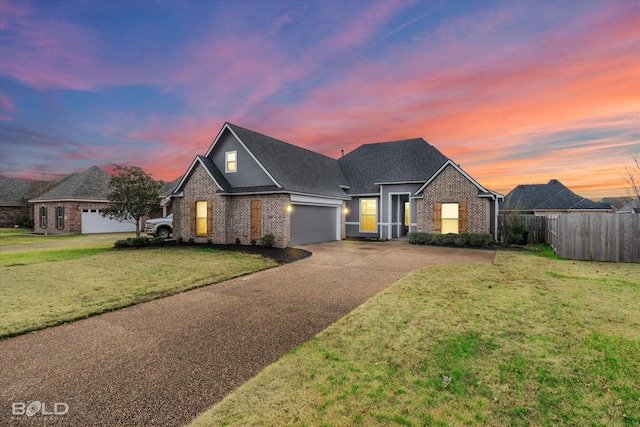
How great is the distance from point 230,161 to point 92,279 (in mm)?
10970

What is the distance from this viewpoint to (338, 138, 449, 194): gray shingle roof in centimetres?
2088

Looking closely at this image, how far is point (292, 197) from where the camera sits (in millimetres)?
16328

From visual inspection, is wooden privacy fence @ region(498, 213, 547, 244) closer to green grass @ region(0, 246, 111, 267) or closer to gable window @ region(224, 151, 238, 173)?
gable window @ region(224, 151, 238, 173)

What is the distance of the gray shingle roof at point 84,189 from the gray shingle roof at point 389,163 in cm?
2436

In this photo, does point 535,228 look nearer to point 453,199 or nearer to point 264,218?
point 453,199

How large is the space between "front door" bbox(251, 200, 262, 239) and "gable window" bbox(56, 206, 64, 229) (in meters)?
23.2

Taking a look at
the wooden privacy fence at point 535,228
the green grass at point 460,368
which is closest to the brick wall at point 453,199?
the wooden privacy fence at point 535,228

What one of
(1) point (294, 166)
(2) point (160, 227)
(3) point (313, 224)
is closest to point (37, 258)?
(2) point (160, 227)

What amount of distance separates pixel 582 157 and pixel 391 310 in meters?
24.4

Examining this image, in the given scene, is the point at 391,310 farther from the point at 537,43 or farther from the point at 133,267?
the point at 537,43

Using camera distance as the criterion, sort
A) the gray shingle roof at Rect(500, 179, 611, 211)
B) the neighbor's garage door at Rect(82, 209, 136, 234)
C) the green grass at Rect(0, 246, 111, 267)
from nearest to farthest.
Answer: the green grass at Rect(0, 246, 111, 267) → the neighbor's garage door at Rect(82, 209, 136, 234) → the gray shingle roof at Rect(500, 179, 611, 211)

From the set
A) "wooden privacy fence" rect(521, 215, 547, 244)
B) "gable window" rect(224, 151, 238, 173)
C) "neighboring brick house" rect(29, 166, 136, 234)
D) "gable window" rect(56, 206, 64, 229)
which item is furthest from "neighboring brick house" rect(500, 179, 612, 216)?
"gable window" rect(56, 206, 64, 229)

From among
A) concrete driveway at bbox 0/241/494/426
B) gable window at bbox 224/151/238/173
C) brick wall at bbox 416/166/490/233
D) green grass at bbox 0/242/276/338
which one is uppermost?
gable window at bbox 224/151/238/173

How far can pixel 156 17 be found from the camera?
13.8 metres
